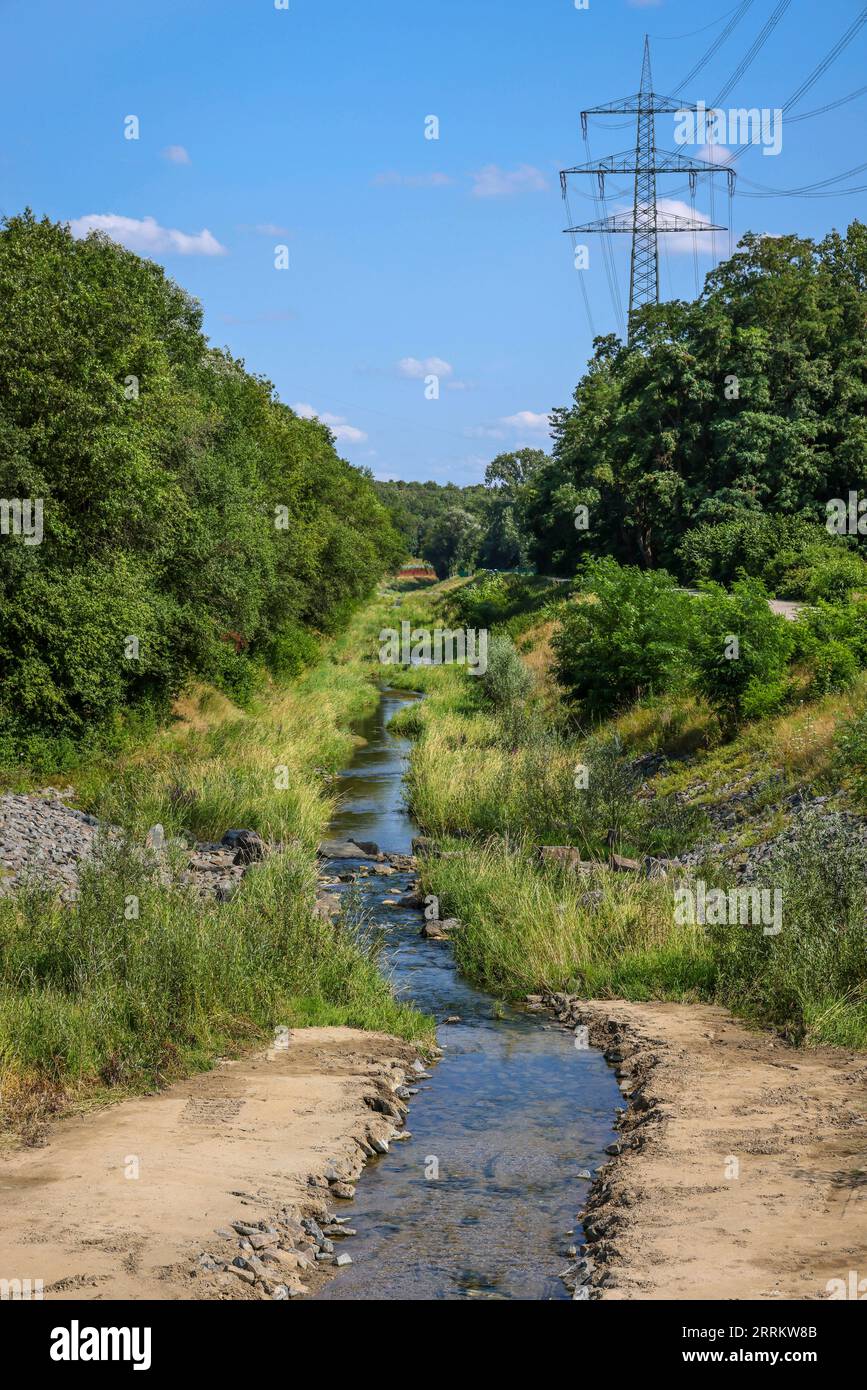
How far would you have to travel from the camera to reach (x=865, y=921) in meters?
14.7

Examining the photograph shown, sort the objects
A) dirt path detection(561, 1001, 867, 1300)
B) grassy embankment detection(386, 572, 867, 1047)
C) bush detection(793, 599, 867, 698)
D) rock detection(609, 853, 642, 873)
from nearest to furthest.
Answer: dirt path detection(561, 1001, 867, 1300)
grassy embankment detection(386, 572, 867, 1047)
rock detection(609, 853, 642, 873)
bush detection(793, 599, 867, 698)

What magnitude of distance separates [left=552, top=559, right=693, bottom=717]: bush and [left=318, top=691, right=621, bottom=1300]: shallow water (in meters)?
14.8

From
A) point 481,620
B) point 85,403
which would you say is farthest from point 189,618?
point 481,620

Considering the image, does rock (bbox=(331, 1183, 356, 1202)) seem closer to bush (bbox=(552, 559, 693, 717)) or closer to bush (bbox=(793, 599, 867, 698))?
bush (bbox=(793, 599, 867, 698))

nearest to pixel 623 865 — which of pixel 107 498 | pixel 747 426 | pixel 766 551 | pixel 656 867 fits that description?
pixel 656 867

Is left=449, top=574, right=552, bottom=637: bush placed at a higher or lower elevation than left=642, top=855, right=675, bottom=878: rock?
higher

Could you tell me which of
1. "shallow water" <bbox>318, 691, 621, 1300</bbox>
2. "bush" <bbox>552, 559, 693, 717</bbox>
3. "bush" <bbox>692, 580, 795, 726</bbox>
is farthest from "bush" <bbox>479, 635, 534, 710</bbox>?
"shallow water" <bbox>318, 691, 621, 1300</bbox>

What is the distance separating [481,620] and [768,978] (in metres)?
47.2

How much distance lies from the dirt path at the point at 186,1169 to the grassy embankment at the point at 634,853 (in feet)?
12.0

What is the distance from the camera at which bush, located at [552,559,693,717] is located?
101ft

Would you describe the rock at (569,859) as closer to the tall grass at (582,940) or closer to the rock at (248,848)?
the tall grass at (582,940)

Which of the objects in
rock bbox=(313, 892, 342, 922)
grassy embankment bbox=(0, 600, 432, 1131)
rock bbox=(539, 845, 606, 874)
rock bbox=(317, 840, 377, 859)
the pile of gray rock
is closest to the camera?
grassy embankment bbox=(0, 600, 432, 1131)

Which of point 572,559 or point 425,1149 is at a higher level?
point 572,559
